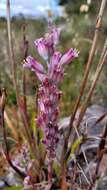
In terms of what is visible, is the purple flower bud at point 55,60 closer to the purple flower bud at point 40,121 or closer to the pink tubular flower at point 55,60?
the pink tubular flower at point 55,60

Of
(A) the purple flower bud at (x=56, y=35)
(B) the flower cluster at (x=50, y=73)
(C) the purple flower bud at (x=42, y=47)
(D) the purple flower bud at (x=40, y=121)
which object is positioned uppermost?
(A) the purple flower bud at (x=56, y=35)

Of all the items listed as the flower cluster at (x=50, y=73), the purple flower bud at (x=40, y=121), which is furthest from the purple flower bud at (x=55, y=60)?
the purple flower bud at (x=40, y=121)

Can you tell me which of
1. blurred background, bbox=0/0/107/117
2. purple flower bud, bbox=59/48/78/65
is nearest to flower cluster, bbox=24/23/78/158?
purple flower bud, bbox=59/48/78/65

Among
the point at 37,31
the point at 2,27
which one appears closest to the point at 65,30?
the point at 37,31

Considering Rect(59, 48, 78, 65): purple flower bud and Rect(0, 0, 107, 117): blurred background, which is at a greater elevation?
Rect(59, 48, 78, 65): purple flower bud

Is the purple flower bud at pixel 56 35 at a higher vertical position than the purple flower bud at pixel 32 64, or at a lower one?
higher

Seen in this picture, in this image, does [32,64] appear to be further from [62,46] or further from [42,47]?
[62,46]

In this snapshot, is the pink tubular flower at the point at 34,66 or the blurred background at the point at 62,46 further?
the blurred background at the point at 62,46

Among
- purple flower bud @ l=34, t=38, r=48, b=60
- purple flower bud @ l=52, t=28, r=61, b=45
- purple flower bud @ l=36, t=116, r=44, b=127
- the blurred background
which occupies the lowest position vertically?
the blurred background

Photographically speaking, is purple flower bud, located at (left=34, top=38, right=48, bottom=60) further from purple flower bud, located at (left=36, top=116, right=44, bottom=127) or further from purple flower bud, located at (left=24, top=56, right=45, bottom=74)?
purple flower bud, located at (left=36, top=116, right=44, bottom=127)
